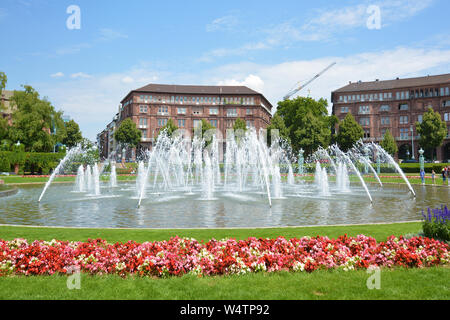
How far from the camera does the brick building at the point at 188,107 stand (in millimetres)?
99000

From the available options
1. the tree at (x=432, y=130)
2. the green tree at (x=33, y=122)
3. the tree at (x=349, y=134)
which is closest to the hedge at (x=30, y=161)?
the green tree at (x=33, y=122)

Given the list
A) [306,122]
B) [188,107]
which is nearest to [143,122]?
[188,107]

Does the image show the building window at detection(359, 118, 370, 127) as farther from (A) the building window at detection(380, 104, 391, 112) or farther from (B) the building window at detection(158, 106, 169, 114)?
(B) the building window at detection(158, 106, 169, 114)

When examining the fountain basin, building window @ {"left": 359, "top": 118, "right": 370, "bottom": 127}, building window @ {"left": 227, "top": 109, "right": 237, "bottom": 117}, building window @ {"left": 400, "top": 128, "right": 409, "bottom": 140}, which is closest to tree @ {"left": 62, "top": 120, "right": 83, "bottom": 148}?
building window @ {"left": 227, "top": 109, "right": 237, "bottom": 117}

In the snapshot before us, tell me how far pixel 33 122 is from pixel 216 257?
6258 centimetres

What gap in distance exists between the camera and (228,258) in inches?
265

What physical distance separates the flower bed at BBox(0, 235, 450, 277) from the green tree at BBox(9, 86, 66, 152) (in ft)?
195

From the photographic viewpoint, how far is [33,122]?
5969 cm

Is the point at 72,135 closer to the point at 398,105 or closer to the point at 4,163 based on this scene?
the point at 4,163

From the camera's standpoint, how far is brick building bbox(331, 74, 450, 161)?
8694 cm

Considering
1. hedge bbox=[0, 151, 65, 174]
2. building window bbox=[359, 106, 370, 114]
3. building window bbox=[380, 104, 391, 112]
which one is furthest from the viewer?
building window bbox=[359, 106, 370, 114]
